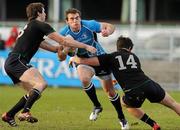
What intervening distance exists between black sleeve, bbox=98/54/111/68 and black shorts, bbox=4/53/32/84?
4.23ft

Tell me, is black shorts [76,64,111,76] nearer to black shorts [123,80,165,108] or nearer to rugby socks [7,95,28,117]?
black shorts [123,80,165,108]

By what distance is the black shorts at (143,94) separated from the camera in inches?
504

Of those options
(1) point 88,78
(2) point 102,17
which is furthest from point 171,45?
(2) point 102,17

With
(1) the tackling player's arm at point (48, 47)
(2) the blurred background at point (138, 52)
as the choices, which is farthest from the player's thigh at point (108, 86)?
(2) the blurred background at point (138, 52)

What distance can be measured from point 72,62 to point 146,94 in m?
2.14

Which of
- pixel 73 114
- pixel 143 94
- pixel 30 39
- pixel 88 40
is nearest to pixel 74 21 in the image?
pixel 88 40

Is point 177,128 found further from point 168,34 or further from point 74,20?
point 168,34

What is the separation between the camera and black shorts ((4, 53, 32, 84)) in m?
13.3

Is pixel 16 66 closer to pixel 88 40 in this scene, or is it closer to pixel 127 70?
pixel 88 40

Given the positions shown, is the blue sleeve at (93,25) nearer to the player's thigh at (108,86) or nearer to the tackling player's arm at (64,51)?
the tackling player's arm at (64,51)

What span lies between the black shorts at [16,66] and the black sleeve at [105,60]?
1.29 m

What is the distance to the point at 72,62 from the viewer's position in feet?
47.5

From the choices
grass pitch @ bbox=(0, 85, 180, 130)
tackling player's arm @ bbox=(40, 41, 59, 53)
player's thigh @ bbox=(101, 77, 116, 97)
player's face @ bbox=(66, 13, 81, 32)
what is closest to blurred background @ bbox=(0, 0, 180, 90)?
grass pitch @ bbox=(0, 85, 180, 130)

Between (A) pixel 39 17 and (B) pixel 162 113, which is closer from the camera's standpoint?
(A) pixel 39 17
